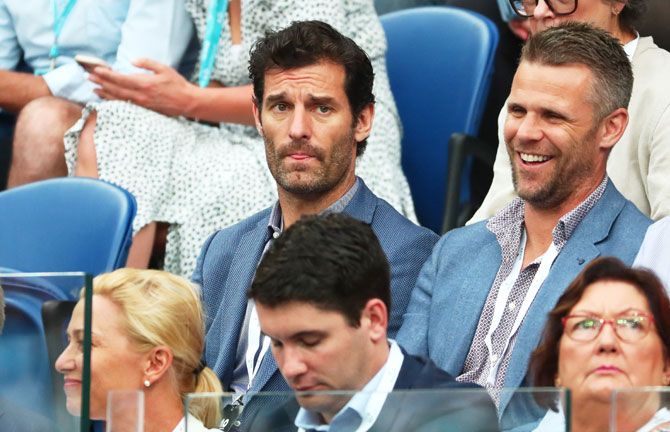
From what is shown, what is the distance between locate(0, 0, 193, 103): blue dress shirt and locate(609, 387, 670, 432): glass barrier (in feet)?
8.11

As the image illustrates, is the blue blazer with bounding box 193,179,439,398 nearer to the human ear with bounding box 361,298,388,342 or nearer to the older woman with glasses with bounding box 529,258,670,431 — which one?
the human ear with bounding box 361,298,388,342

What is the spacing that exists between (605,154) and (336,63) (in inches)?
28.2

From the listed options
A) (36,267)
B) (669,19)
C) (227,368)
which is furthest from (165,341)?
(669,19)

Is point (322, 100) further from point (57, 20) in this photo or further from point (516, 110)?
point (57, 20)

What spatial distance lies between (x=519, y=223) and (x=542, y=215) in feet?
0.22

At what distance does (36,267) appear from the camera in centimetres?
284

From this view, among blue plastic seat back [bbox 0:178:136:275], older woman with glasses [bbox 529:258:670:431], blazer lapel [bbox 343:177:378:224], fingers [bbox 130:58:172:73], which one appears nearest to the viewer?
older woman with glasses [bbox 529:258:670:431]

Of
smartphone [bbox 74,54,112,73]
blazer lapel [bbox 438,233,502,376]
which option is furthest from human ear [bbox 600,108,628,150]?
smartphone [bbox 74,54,112,73]

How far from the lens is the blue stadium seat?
2771 mm

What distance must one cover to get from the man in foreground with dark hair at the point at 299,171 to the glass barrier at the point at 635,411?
1.27 metres

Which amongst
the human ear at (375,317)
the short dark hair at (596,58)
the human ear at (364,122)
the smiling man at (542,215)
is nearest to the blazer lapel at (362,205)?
the human ear at (364,122)

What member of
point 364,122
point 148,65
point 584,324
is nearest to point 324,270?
point 584,324

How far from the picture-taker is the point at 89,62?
3.29 m

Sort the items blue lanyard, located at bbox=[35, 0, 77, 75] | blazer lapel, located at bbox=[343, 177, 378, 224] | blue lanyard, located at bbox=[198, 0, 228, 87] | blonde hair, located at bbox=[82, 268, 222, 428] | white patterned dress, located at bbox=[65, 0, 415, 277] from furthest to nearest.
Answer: blue lanyard, located at bbox=[35, 0, 77, 75] → blue lanyard, located at bbox=[198, 0, 228, 87] → white patterned dress, located at bbox=[65, 0, 415, 277] → blazer lapel, located at bbox=[343, 177, 378, 224] → blonde hair, located at bbox=[82, 268, 222, 428]
